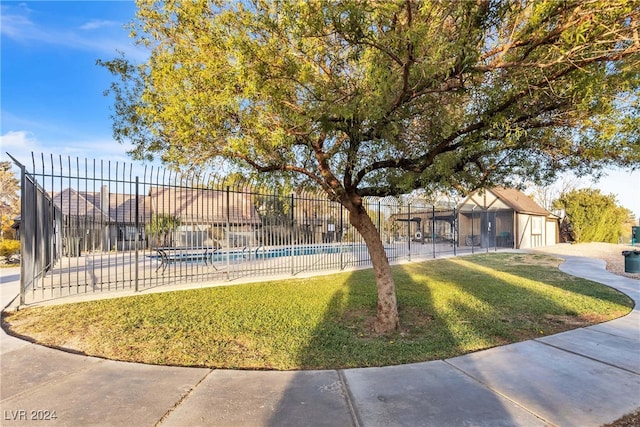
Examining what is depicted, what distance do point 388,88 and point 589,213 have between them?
3226 centimetres

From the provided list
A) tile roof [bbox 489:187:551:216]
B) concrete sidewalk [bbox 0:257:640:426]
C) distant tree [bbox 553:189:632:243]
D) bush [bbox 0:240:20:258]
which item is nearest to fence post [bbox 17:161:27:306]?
concrete sidewalk [bbox 0:257:640:426]

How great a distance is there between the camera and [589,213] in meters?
27.6

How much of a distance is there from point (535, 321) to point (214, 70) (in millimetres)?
6432

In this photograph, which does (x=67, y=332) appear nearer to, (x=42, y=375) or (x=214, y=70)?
(x=42, y=375)

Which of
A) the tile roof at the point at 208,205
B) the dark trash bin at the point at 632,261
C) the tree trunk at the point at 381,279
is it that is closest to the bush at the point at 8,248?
the tile roof at the point at 208,205

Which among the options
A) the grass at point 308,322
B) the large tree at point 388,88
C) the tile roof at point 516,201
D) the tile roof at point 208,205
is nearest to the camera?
the large tree at point 388,88

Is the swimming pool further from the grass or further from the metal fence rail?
the grass

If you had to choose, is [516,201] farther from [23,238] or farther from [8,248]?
[8,248]

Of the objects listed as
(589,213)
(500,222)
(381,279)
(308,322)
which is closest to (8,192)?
(308,322)

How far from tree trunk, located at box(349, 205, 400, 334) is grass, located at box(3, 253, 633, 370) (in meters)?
0.21

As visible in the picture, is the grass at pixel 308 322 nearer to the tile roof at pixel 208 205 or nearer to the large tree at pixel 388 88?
the large tree at pixel 388 88

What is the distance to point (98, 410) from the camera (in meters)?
2.92

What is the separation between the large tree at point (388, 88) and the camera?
118 inches

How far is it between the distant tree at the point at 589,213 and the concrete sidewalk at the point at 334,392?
2890 centimetres
